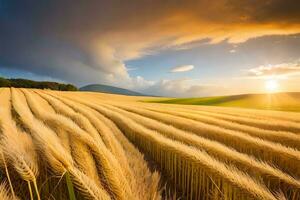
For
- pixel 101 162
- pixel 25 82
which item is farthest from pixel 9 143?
pixel 25 82

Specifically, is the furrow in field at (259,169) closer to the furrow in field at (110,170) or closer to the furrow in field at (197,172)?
the furrow in field at (197,172)

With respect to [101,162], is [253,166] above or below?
→ below

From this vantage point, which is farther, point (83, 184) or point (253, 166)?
point (253, 166)

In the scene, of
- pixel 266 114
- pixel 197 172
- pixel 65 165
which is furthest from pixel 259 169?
pixel 266 114

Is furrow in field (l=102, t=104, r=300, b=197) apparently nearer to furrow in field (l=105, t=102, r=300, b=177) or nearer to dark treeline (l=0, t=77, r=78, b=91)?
furrow in field (l=105, t=102, r=300, b=177)

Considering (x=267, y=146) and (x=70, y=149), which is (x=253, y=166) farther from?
(x=70, y=149)

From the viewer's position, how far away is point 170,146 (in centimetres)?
388

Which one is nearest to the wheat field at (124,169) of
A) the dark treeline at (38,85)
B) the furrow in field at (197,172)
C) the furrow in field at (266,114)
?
the furrow in field at (197,172)

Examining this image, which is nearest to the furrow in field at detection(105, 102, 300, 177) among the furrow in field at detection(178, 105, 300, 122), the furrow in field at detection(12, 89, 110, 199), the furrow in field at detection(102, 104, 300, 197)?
the furrow in field at detection(102, 104, 300, 197)

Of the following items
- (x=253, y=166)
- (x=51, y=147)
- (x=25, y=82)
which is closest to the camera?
(x=51, y=147)

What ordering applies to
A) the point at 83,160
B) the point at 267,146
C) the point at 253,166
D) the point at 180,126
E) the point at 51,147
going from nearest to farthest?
the point at 51,147, the point at 83,160, the point at 253,166, the point at 267,146, the point at 180,126

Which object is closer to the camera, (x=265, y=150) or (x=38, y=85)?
(x=265, y=150)

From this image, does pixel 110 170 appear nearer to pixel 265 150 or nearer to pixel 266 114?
pixel 265 150

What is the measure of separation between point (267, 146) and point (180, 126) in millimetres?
3691
